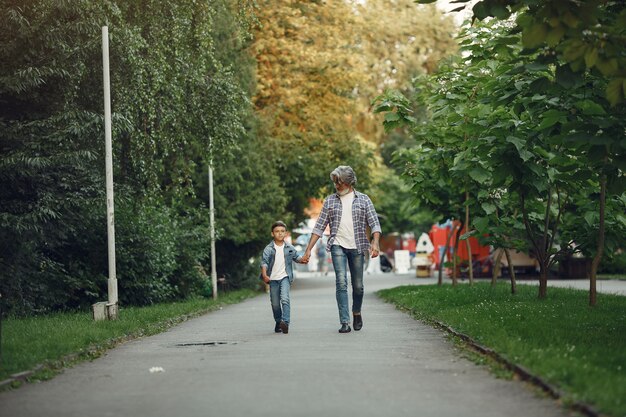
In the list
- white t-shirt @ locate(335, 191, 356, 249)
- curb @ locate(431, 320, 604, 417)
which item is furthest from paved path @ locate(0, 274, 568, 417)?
white t-shirt @ locate(335, 191, 356, 249)

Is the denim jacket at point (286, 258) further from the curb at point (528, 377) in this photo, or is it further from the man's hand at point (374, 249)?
the curb at point (528, 377)

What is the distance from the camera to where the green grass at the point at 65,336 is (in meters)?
11.4

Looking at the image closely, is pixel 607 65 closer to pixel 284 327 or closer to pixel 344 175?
→ pixel 344 175

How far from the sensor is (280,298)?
52.2 ft

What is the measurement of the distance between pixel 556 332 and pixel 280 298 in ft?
14.1

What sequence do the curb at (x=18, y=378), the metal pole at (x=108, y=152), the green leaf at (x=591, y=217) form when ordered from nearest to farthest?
the curb at (x=18, y=378) → the metal pole at (x=108, y=152) → the green leaf at (x=591, y=217)

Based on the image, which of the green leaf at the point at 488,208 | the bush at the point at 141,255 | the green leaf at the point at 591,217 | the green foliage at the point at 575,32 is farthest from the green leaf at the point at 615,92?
the bush at the point at 141,255

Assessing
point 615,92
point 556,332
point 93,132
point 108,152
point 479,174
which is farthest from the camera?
point 93,132

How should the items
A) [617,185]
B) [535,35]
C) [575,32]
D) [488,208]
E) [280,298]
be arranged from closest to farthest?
[535,35]
[575,32]
[617,185]
[280,298]
[488,208]

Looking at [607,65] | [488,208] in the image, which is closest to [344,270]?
[607,65]

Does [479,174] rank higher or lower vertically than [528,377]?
higher

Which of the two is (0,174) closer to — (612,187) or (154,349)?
(154,349)

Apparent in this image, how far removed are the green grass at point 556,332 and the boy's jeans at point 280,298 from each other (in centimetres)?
229

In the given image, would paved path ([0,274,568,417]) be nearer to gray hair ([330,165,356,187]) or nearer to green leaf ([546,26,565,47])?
gray hair ([330,165,356,187])
